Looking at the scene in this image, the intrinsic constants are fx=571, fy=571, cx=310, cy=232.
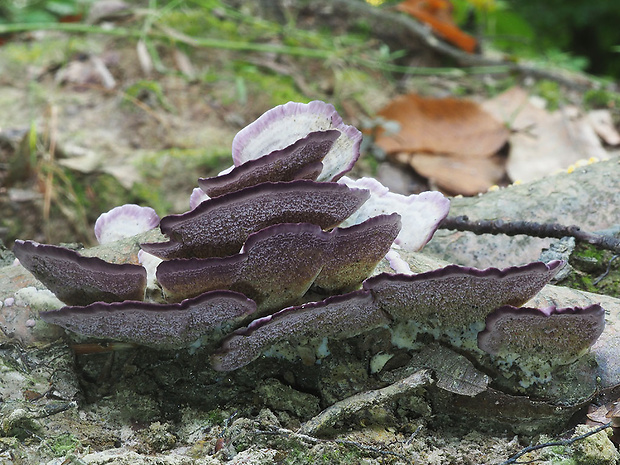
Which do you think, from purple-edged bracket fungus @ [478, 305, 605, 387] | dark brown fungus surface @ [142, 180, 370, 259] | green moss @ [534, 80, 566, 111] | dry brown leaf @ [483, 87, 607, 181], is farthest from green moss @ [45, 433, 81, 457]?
green moss @ [534, 80, 566, 111]

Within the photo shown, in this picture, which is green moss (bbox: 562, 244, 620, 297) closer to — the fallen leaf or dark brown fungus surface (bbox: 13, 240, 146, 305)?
dark brown fungus surface (bbox: 13, 240, 146, 305)

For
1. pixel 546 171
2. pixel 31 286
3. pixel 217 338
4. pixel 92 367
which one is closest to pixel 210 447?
pixel 217 338

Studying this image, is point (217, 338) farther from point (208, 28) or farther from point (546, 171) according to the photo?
point (208, 28)

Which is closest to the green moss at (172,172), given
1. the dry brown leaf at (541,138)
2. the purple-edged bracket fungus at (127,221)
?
the dry brown leaf at (541,138)

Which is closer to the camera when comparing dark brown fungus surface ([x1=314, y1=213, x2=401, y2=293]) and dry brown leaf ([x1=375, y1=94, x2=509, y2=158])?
dark brown fungus surface ([x1=314, y1=213, x2=401, y2=293])

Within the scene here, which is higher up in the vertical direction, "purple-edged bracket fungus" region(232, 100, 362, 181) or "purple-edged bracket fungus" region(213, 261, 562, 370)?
"purple-edged bracket fungus" region(232, 100, 362, 181)

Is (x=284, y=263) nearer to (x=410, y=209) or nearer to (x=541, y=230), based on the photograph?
(x=410, y=209)

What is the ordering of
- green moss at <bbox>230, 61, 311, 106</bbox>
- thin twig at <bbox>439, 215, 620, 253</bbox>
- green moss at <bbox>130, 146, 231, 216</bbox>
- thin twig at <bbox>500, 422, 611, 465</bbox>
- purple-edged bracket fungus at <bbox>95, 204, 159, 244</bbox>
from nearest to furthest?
1. thin twig at <bbox>500, 422, 611, 465</bbox>
2. purple-edged bracket fungus at <bbox>95, 204, 159, 244</bbox>
3. thin twig at <bbox>439, 215, 620, 253</bbox>
4. green moss at <bbox>130, 146, 231, 216</bbox>
5. green moss at <bbox>230, 61, 311, 106</bbox>

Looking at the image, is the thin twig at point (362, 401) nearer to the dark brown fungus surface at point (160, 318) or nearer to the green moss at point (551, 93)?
the dark brown fungus surface at point (160, 318)
